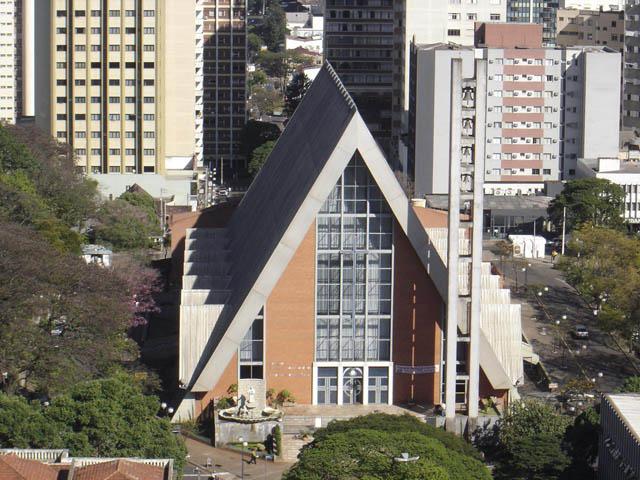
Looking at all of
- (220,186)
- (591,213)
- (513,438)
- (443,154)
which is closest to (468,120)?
(513,438)

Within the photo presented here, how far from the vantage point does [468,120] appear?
202ft

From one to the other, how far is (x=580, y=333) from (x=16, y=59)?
10025 centimetres

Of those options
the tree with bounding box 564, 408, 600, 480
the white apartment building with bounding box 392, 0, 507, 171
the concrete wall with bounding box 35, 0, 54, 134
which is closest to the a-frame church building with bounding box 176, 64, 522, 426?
the tree with bounding box 564, 408, 600, 480

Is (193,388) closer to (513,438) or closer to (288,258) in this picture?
(288,258)

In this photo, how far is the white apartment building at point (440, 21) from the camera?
143m

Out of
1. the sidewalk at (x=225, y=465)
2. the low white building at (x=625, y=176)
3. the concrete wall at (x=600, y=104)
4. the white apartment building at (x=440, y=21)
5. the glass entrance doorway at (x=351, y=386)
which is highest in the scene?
the white apartment building at (x=440, y=21)

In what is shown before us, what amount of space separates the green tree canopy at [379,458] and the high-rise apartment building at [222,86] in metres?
106

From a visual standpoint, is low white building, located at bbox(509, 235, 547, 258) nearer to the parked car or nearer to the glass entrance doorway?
the parked car

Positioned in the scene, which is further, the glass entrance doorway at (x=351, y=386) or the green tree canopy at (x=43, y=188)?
the green tree canopy at (x=43, y=188)

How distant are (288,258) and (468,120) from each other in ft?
25.1

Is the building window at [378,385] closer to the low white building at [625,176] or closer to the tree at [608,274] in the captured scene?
the tree at [608,274]

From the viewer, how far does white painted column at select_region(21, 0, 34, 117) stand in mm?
168750

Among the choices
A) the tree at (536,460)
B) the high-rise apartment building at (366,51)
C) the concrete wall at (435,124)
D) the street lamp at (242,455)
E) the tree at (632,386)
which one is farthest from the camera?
the high-rise apartment building at (366,51)

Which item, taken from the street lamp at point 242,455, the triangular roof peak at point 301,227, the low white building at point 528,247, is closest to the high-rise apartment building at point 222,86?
the low white building at point 528,247
